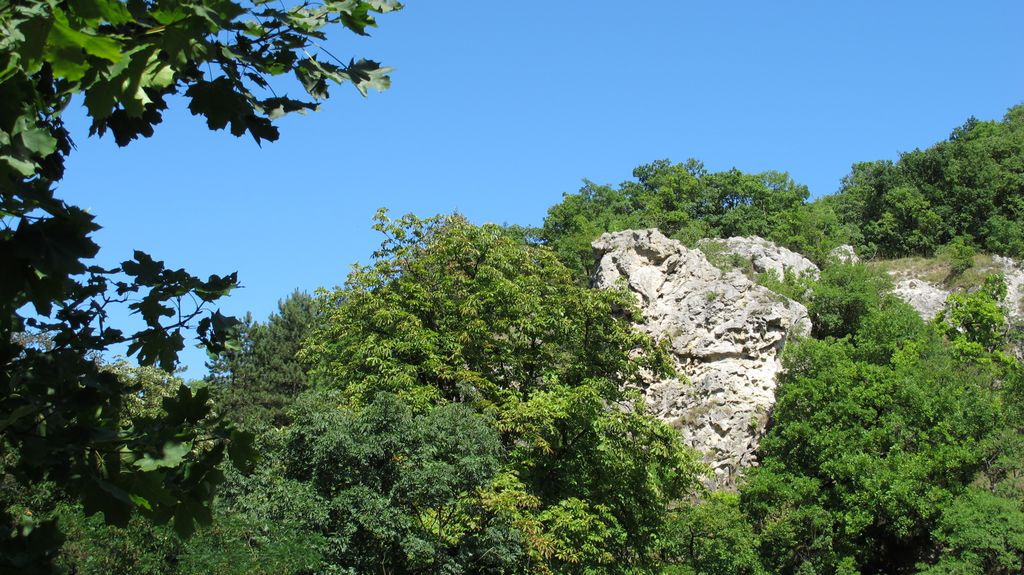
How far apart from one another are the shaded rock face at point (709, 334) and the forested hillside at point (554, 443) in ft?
3.00

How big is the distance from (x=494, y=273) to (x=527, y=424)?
5.19 meters

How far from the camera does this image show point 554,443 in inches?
760

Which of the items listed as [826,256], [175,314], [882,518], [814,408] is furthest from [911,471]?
[175,314]

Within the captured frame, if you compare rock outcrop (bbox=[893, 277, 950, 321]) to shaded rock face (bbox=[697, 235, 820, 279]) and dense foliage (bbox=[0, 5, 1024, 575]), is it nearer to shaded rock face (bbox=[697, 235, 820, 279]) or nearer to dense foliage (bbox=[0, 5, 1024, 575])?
dense foliage (bbox=[0, 5, 1024, 575])

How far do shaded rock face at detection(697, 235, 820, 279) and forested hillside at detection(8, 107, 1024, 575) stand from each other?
2.16 feet

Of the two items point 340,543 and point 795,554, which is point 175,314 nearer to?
point 340,543

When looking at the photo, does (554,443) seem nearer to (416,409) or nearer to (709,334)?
(416,409)

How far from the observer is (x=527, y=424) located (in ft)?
60.4

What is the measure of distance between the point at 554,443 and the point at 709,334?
48.2 ft

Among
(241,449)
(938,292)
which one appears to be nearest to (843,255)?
(938,292)

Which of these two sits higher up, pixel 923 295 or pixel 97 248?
pixel 923 295

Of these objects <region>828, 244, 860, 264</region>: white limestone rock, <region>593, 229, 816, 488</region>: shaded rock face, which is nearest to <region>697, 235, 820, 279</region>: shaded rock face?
<region>828, 244, 860, 264</region>: white limestone rock

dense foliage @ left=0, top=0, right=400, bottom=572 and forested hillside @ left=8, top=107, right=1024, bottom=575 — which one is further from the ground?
forested hillside @ left=8, top=107, right=1024, bottom=575

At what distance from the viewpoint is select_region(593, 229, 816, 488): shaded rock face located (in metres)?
30.8
